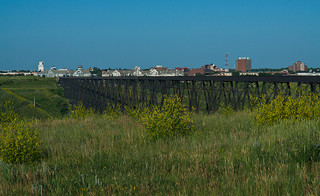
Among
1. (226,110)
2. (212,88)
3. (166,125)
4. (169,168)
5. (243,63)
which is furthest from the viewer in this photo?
(243,63)

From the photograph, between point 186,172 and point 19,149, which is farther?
point 19,149

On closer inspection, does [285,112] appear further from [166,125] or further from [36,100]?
[36,100]

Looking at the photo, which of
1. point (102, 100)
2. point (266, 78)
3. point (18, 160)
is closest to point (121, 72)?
point (102, 100)

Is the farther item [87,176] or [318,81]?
[318,81]

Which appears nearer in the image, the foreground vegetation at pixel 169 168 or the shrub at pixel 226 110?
the foreground vegetation at pixel 169 168

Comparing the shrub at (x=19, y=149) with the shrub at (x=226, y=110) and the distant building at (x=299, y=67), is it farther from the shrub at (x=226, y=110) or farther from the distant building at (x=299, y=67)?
the distant building at (x=299, y=67)

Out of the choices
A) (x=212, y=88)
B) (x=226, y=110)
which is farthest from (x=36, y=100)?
(x=226, y=110)

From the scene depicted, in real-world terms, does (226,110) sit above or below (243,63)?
below

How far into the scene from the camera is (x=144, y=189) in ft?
14.2

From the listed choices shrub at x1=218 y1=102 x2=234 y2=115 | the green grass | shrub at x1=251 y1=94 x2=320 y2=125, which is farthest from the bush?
shrub at x1=218 y1=102 x2=234 y2=115

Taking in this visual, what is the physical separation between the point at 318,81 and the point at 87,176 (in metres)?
13.0

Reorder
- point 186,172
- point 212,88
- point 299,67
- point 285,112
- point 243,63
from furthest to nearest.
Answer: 1. point 243,63
2. point 299,67
3. point 212,88
4. point 285,112
5. point 186,172

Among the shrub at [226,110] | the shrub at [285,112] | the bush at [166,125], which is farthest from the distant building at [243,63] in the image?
the bush at [166,125]

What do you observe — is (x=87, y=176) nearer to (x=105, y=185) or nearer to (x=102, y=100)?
(x=105, y=185)
